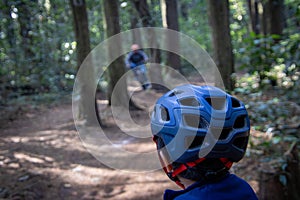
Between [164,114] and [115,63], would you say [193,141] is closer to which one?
[164,114]

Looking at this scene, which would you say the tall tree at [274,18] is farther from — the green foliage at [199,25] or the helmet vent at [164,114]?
the helmet vent at [164,114]

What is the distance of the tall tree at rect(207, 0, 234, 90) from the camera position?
259 inches

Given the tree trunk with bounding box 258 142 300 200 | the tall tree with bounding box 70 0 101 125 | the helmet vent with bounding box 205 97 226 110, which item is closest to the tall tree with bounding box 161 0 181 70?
the tall tree with bounding box 70 0 101 125

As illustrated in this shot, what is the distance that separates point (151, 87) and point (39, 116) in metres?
4.68

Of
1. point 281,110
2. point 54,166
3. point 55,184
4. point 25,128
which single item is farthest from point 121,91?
point 281,110

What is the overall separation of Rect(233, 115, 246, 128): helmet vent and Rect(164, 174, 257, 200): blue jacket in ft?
0.89

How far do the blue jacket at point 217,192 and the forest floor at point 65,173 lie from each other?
2.94 m

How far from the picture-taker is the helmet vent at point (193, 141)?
5.12ft

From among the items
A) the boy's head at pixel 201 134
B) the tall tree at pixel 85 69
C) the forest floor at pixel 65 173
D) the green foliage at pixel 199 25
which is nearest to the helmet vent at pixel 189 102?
the boy's head at pixel 201 134

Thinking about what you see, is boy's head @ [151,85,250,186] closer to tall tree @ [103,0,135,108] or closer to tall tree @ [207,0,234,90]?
tall tree @ [207,0,234,90]

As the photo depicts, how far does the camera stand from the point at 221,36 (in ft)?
21.7

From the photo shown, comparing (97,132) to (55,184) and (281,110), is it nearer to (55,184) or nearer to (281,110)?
(55,184)

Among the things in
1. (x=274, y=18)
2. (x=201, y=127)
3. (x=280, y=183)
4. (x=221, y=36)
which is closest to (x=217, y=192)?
(x=201, y=127)

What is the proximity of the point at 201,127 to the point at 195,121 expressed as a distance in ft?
0.15
